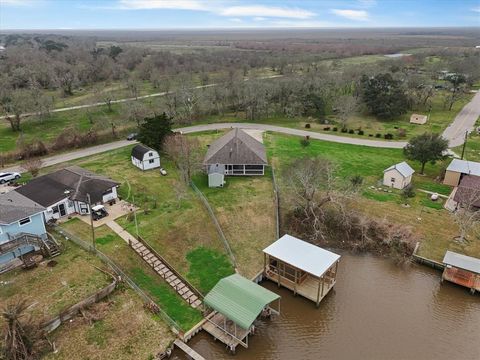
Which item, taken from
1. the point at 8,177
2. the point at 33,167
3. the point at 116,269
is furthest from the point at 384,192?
the point at 8,177

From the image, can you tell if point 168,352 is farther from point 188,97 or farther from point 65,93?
point 65,93

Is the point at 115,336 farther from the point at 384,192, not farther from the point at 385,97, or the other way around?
the point at 385,97

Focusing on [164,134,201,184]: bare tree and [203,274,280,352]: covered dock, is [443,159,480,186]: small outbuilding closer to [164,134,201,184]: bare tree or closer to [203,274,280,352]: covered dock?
[164,134,201,184]: bare tree

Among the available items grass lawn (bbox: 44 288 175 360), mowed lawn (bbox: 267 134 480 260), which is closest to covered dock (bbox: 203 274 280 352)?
grass lawn (bbox: 44 288 175 360)

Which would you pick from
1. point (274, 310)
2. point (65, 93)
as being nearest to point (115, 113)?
point (65, 93)

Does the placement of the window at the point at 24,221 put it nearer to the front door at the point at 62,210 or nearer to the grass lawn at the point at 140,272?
the grass lawn at the point at 140,272

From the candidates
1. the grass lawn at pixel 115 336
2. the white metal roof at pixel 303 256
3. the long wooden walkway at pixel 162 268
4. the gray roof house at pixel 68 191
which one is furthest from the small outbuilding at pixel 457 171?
the gray roof house at pixel 68 191
